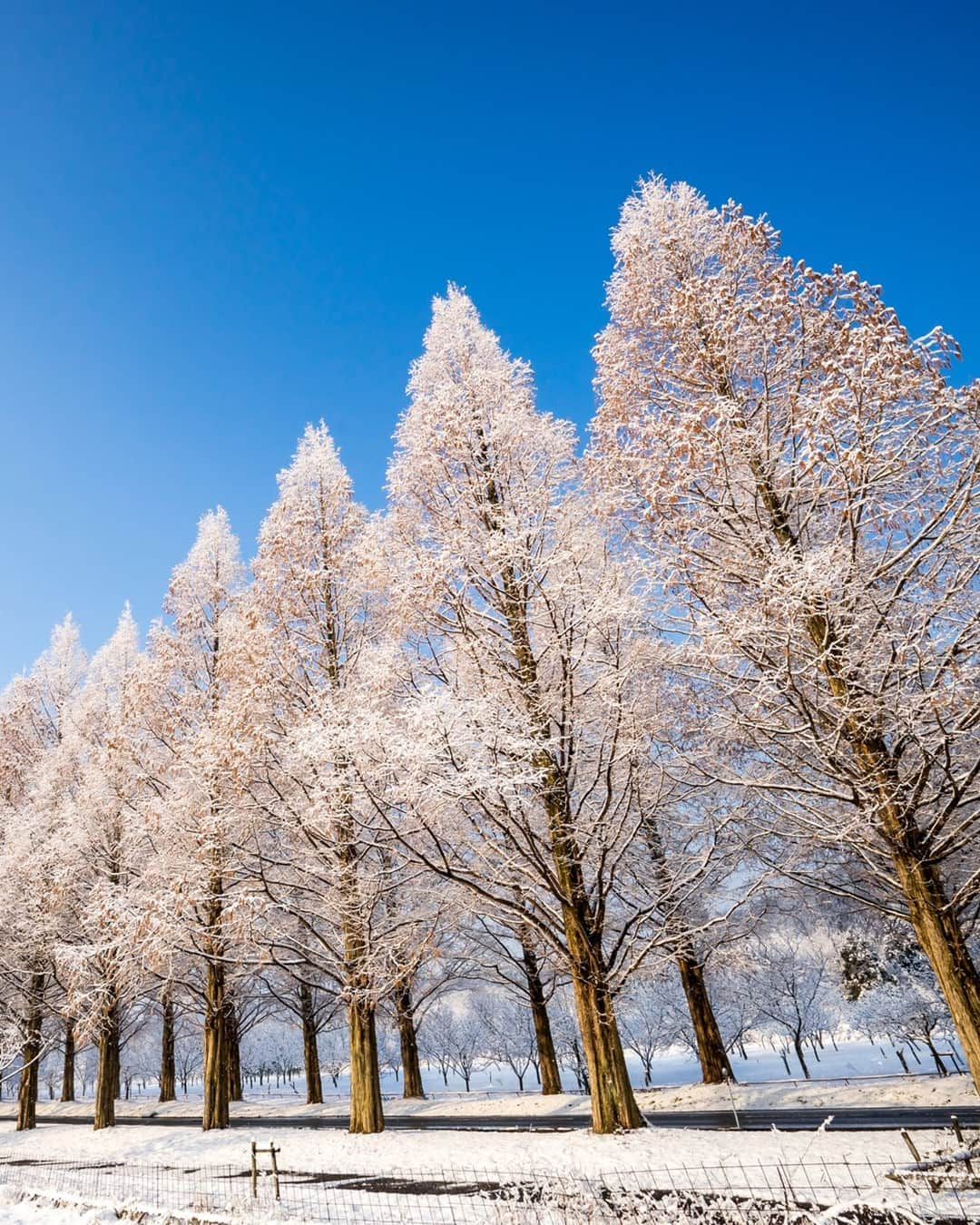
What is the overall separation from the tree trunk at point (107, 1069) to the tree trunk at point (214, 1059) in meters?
3.86

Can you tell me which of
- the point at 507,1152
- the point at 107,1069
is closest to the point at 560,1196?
the point at 507,1152

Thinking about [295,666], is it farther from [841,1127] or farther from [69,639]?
[69,639]

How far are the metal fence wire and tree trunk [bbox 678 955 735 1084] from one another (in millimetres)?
9162

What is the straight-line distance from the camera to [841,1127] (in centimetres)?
1070

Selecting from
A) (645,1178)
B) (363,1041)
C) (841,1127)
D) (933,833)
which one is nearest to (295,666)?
(363,1041)

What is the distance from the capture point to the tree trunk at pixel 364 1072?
39.3 feet

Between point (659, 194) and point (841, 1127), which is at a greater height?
point (659, 194)

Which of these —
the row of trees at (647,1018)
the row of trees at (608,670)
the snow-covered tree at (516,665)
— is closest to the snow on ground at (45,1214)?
the row of trees at (608,670)

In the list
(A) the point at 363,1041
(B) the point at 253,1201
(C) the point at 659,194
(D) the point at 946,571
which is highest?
(C) the point at 659,194

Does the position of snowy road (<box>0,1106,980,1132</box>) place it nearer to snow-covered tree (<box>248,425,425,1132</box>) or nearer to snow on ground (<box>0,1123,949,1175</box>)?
snow on ground (<box>0,1123,949,1175</box>)

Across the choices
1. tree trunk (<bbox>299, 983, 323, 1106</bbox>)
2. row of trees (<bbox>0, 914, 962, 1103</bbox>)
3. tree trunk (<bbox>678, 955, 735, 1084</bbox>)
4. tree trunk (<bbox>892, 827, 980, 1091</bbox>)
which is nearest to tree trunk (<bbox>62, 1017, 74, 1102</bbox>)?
row of trees (<bbox>0, 914, 962, 1103</bbox>)

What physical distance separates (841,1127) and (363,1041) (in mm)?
7848

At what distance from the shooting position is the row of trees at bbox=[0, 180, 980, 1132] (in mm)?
7383

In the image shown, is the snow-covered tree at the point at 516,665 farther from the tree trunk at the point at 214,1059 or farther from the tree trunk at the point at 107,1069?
the tree trunk at the point at 107,1069
